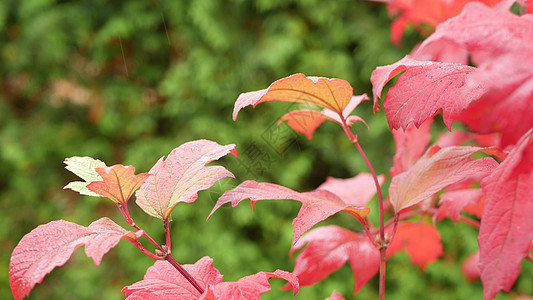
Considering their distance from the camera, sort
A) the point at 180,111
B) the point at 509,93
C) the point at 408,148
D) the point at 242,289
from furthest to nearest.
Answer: the point at 180,111 → the point at 408,148 → the point at 242,289 → the point at 509,93

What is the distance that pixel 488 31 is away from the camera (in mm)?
337

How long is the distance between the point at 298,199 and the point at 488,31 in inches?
9.8

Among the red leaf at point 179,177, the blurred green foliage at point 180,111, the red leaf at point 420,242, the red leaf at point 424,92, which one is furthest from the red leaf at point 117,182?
the blurred green foliage at point 180,111

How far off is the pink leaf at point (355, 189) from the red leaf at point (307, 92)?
0.23 meters

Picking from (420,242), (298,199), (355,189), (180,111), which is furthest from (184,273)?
(180,111)

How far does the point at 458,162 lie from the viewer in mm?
487

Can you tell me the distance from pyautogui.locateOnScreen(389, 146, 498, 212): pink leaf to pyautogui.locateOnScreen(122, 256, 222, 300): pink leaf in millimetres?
247

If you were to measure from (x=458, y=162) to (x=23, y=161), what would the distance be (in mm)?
2741

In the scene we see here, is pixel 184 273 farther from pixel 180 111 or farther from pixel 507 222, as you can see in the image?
pixel 180 111

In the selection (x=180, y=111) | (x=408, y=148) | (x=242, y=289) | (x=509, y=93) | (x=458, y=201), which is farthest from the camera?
(x=180, y=111)

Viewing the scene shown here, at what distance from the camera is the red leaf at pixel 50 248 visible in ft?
1.25

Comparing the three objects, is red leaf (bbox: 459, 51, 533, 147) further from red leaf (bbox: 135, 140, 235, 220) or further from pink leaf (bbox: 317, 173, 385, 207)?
pink leaf (bbox: 317, 173, 385, 207)

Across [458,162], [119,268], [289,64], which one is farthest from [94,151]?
[458,162]

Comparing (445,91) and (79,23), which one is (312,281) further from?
(79,23)
